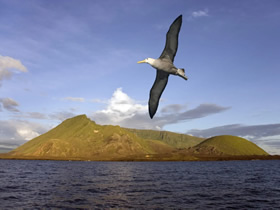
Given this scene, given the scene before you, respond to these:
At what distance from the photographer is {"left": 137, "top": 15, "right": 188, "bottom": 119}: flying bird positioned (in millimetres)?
14405

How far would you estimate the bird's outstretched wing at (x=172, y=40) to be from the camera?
46.0 ft

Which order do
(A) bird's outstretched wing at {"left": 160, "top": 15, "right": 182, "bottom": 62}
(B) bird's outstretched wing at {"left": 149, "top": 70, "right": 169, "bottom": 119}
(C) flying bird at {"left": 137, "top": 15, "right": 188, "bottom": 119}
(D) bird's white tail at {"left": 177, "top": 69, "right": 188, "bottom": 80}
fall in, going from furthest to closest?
(B) bird's outstretched wing at {"left": 149, "top": 70, "right": 169, "bottom": 119} < (D) bird's white tail at {"left": 177, "top": 69, "right": 188, "bottom": 80} < (C) flying bird at {"left": 137, "top": 15, "right": 188, "bottom": 119} < (A) bird's outstretched wing at {"left": 160, "top": 15, "right": 182, "bottom": 62}

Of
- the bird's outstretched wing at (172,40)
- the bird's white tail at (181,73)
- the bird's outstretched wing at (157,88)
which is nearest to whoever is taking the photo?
the bird's outstretched wing at (172,40)

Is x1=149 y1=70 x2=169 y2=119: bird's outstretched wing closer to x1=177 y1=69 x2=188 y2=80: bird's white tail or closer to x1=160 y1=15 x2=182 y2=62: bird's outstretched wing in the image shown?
x1=177 y1=69 x2=188 y2=80: bird's white tail

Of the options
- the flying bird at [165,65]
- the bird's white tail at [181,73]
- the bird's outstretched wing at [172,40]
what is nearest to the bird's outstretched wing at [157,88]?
the flying bird at [165,65]

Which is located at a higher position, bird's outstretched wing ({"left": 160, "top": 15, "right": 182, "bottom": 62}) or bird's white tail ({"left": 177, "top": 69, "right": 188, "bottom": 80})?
bird's outstretched wing ({"left": 160, "top": 15, "right": 182, "bottom": 62})

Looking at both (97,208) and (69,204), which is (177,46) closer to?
(97,208)

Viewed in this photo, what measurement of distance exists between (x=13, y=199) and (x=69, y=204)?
19.9 ft

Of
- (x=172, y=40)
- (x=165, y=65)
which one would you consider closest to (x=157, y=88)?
(x=165, y=65)

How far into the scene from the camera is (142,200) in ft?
80.3

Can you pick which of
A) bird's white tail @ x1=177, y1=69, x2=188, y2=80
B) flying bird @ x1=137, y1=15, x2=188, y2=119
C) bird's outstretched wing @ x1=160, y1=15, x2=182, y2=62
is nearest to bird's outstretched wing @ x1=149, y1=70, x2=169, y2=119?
flying bird @ x1=137, y1=15, x2=188, y2=119

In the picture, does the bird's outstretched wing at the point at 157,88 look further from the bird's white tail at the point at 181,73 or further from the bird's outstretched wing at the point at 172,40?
the bird's outstretched wing at the point at 172,40

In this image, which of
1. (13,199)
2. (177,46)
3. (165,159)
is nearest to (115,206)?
(13,199)

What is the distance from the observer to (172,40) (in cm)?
1484
